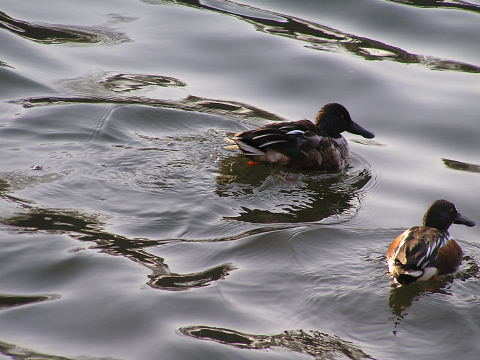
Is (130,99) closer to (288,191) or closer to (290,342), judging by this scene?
(288,191)

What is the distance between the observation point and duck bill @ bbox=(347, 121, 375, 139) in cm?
1048

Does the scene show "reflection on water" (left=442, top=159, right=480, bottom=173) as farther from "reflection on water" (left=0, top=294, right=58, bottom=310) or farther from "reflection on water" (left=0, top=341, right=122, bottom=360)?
"reflection on water" (left=0, top=341, right=122, bottom=360)

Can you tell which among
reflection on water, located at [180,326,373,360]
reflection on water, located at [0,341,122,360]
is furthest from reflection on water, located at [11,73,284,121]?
reflection on water, located at [0,341,122,360]

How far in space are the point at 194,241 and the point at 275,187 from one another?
1.82m

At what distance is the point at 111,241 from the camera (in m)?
7.73

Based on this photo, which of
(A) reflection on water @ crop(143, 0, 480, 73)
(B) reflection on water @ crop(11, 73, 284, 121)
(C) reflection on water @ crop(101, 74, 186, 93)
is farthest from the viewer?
(A) reflection on water @ crop(143, 0, 480, 73)

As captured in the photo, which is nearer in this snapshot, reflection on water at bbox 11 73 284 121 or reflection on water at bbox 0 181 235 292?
reflection on water at bbox 0 181 235 292

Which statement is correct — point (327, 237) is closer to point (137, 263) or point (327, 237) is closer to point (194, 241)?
point (194, 241)

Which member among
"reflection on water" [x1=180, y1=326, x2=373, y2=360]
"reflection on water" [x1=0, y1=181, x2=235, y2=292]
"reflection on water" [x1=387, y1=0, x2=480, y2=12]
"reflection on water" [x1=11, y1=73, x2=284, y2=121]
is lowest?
"reflection on water" [x1=180, y1=326, x2=373, y2=360]

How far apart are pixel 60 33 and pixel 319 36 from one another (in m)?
3.94

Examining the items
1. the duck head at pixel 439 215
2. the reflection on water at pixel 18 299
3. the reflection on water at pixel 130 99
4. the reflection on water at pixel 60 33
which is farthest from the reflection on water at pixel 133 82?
the reflection on water at pixel 18 299

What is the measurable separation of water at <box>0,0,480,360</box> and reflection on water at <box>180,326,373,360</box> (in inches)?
0.6

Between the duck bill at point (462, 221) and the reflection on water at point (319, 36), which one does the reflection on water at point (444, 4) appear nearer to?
the reflection on water at point (319, 36)

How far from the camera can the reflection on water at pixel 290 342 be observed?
6.25 m
